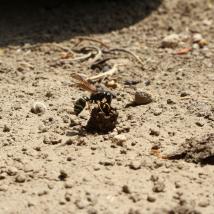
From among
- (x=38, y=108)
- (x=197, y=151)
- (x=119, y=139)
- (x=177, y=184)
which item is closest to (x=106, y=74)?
(x=38, y=108)

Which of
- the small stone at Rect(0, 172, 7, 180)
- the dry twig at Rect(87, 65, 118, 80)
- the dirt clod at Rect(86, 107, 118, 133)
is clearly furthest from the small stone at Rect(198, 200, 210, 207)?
the dry twig at Rect(87, 65, 118, 80)

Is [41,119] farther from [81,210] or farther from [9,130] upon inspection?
[81,210]

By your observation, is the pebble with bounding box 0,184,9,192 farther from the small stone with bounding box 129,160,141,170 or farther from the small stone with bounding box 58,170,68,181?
the small stone with bounding box 129,160,141,170

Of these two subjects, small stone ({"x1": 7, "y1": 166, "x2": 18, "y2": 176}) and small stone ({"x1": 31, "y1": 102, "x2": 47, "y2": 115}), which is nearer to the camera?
small stone ({"x1": 7, "y1": 166, "x2": 18, "y2": 176})

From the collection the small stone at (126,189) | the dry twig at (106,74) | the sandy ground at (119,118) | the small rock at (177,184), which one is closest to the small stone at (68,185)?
the sandy ground at (119,118)

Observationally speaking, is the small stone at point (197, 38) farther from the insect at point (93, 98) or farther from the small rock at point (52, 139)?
the small rock at point (52, 139)

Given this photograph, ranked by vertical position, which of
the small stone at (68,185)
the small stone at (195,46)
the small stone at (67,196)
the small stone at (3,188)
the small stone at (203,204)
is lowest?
the small stone at (3,188)

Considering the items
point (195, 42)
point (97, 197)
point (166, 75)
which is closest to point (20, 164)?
point (97, 197)
